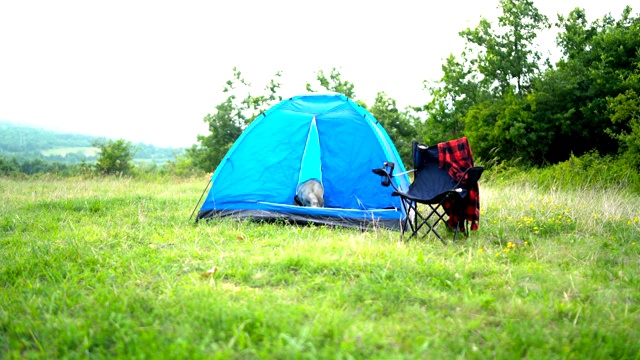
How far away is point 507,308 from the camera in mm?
2871

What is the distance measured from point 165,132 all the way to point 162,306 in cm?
6361

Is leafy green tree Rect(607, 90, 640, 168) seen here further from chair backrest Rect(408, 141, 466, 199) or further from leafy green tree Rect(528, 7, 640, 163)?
chair backrest Rect(408, 141, 466, 199)

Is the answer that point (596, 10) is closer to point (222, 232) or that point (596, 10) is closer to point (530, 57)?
point (530, 57)

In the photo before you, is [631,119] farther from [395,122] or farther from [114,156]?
[114,156]

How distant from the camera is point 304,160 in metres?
6.28

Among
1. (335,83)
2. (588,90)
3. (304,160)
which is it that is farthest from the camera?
(335,83)

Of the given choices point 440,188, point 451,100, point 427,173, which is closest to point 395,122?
point 451,100

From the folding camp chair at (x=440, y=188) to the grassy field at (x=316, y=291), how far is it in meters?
0.23

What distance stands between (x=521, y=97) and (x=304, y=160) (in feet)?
41.3

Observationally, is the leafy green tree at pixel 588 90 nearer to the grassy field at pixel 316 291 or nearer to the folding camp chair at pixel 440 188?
the grassy field at pixel 316 291

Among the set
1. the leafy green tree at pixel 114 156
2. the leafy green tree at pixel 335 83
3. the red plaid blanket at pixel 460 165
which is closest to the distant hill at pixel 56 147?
the leafy green tree at pixel 114 156

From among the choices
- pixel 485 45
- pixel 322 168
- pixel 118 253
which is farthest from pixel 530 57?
pixel 118 253

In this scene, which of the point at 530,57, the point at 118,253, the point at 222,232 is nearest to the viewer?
the point at 118,253

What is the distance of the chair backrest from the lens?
16.7ft
